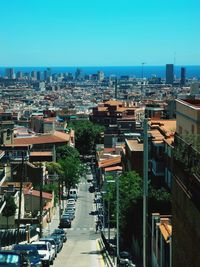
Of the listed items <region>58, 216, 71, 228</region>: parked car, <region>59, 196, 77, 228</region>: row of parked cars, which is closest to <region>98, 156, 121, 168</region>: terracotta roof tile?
<region>59, 196, 77, 228</region>: row of parked cars

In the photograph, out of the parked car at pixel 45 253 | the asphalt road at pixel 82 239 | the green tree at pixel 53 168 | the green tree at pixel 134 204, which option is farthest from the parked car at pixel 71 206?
the parked car at pixel 45 253

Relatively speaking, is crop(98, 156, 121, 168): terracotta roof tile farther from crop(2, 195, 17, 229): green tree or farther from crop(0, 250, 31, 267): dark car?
crop(0, 250, 31, 267): dark car

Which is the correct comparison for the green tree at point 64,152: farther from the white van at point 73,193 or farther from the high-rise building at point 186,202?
the high-rise building at point 186,202

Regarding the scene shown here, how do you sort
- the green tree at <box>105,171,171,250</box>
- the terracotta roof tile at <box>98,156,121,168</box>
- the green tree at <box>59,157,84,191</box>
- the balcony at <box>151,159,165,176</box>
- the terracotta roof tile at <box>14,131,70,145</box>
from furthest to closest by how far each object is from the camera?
1. the terracotta roof tile at <box>14,131,70,145</box>
2. the terracotta roof tile at <box>98,156,121,168</box>
3. the green tree at <box>59,157,84,191</box>
4. the balcony at <box>151,159,165,176</box>
5. the green tree at <box>105,171,171,250</box>

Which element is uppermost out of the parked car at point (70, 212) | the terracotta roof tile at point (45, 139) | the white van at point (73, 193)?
the terracotta roof tile at point (45, 139)

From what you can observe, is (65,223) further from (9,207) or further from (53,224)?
(9,207)
